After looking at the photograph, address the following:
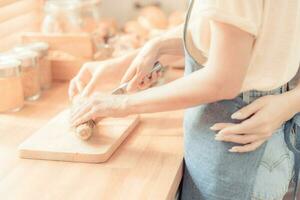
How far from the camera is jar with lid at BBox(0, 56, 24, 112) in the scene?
1138mm

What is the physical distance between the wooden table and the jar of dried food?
0.44ft

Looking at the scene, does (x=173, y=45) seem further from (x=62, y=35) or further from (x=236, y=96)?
(x=62, y=35)

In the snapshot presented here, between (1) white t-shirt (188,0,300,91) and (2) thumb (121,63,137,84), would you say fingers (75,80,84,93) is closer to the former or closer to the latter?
(2) thumb (121,63,137,84)

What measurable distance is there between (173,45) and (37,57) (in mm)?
380

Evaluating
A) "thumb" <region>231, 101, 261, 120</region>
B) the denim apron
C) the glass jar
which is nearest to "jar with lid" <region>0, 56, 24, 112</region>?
the glass jar

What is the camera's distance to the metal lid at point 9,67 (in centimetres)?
113

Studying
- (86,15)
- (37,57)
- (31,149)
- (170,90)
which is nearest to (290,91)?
(170,90)

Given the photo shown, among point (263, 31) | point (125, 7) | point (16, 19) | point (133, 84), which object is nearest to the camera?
point (263, 31)

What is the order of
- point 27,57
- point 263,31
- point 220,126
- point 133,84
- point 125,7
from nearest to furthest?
point 263,31, point 220,126, point 133,84, point 27,57, point 125,7

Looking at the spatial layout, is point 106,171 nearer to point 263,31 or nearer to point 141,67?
point 141,67

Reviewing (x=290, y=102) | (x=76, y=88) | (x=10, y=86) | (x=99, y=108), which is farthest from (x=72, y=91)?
(x=290, y=102)

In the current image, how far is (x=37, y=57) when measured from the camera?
1261 millimetres

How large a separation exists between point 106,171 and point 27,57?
0.45 m

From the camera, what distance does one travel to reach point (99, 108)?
92cm
